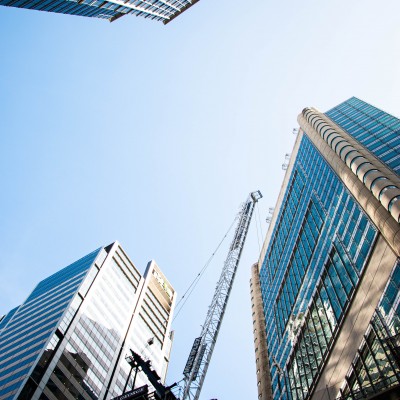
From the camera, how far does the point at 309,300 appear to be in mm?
55156

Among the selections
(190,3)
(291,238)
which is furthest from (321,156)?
(190,3)

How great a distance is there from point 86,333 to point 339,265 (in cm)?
5127

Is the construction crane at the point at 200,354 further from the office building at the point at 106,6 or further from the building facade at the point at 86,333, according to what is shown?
the office building at the point at 106,6

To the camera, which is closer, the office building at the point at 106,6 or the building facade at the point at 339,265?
the building facade at the point at 339,265

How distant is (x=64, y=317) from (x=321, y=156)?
176 ft

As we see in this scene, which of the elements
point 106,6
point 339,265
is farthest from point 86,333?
point 106,6

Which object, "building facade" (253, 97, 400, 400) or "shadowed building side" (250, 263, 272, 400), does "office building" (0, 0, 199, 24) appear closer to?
"building facade" (253, 97, 400, 400)

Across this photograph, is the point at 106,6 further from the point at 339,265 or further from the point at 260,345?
the point at 260,345

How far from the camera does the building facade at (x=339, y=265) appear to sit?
3528 cm

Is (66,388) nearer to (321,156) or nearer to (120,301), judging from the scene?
(120,301)

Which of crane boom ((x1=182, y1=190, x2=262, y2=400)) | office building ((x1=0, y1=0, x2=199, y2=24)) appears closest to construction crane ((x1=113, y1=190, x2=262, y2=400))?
crane boom ((x1=182, y1=190, x2=262, y2=400))

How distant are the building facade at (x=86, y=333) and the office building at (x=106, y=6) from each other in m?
45.8

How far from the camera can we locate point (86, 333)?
7656 centimetres

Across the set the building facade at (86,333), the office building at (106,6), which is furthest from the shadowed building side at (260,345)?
the office building at (106,6)
